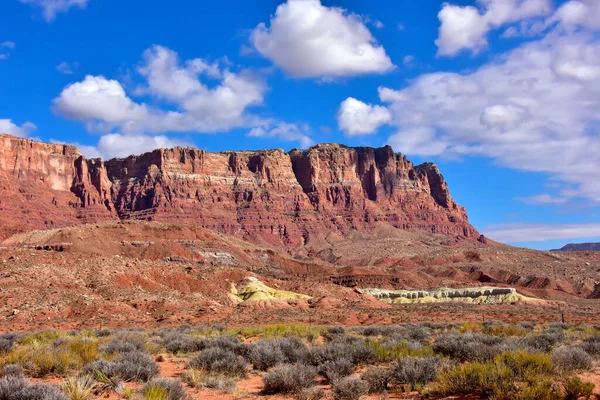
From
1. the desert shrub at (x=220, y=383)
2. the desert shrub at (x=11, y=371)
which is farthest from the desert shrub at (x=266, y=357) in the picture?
the desert shrub at (x=11, y=371)

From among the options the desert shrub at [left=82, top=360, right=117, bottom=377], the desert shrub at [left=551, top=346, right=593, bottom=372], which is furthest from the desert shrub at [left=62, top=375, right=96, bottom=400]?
the desert shrub at [left=551, top=346, right=593, bottom=372]

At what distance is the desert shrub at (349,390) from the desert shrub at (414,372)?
1.11 metres

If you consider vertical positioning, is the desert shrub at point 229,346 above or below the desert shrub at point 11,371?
below

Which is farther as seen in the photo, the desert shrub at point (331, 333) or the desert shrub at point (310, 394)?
the desert shrub at point (331, 333)

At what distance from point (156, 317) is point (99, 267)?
39.8 ft

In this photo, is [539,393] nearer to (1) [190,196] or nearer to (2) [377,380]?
(2) [377,380]

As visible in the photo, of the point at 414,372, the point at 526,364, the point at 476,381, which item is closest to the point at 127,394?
the point at 414,372

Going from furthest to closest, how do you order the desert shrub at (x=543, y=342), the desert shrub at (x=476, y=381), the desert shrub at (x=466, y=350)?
the desert shrub at (x=543, y=342) → the desert shrub at (x=466, y=350) → the desert shrub at (x=476, y=381)

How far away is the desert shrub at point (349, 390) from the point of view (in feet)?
30.0

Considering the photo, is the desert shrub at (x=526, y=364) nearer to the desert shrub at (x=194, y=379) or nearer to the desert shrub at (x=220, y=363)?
the desert shrub at (x=220, y=363)

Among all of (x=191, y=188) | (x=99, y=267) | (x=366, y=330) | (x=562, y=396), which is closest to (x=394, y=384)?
(x=562, y=396)

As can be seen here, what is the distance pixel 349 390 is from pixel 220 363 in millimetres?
4230

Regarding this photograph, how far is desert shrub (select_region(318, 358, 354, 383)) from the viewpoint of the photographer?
1100cm

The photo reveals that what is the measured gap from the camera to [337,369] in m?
11.2
